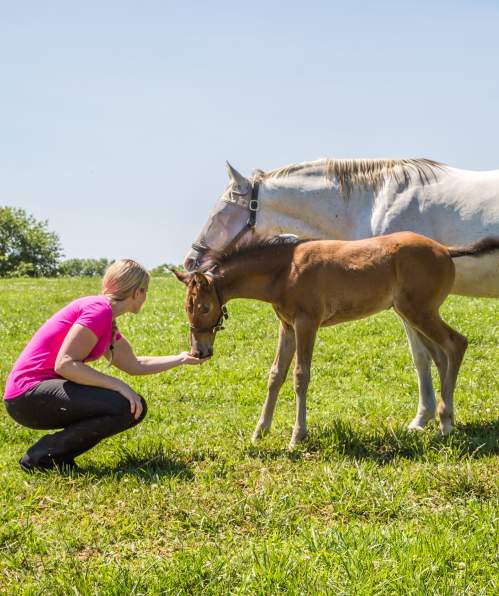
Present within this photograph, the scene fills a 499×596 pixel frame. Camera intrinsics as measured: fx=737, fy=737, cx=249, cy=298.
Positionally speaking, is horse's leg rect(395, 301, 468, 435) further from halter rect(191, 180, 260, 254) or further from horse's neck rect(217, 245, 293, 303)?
halter rect(191, 180, 260, 254)

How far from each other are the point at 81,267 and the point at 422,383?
61189 mm

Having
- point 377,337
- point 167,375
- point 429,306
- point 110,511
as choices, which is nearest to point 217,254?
point 429,306

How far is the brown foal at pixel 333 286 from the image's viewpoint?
623 cm

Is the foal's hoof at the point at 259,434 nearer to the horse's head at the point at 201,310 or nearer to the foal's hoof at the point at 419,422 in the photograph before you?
the horse's head at the point at 201,310

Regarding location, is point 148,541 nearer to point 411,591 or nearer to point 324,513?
point 324,513

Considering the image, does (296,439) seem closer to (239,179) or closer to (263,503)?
(263,503)

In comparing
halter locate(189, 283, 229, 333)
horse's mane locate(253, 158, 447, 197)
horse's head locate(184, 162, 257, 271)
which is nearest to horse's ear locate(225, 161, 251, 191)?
horse's head locate(184, 162, 257, 271)

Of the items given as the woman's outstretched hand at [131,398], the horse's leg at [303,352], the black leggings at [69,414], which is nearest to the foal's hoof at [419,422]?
the horse's leg at [303,352]

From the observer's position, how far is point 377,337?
418 inches

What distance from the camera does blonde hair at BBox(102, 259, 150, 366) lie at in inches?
220

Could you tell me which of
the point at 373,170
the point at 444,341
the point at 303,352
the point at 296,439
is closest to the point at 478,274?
the point at 444,341

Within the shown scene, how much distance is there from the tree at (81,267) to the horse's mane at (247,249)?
195ft

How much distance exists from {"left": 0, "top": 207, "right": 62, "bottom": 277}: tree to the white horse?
198 ft

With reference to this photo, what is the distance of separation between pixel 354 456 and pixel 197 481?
1.26 metres
